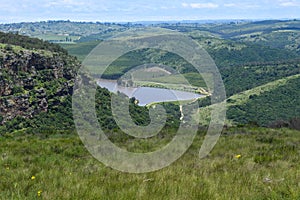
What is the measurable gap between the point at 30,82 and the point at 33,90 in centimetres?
188

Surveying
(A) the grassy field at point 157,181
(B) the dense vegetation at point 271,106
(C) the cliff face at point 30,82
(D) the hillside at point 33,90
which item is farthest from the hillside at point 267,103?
(A) the grassy field at point 157,181

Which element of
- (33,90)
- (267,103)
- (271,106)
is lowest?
(271,106)

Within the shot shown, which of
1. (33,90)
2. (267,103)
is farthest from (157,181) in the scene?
(267,103)

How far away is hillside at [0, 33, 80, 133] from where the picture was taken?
190ft

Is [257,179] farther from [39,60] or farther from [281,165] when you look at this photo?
[39,60]

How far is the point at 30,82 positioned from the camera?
212 feet

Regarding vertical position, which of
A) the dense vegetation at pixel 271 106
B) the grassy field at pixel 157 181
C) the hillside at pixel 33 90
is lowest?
the dense vegetation at pixel 271 106

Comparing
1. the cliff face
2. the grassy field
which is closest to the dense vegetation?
the cliff face

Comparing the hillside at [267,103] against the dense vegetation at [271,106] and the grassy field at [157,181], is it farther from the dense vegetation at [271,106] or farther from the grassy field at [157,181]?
the grassy field at [157,181]

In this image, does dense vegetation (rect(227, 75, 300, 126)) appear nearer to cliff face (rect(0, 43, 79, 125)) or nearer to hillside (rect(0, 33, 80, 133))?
cliff face (rect(0, 43, 79, 125))

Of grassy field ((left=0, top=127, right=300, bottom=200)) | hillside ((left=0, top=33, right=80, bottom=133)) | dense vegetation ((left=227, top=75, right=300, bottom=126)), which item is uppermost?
grassy field ((left=0, top=127, right=300, bottom=200))

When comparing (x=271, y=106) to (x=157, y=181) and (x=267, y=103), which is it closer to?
(x=267, y=103)

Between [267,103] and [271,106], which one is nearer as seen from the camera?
[271,106]

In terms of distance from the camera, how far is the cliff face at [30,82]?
2314 inches
